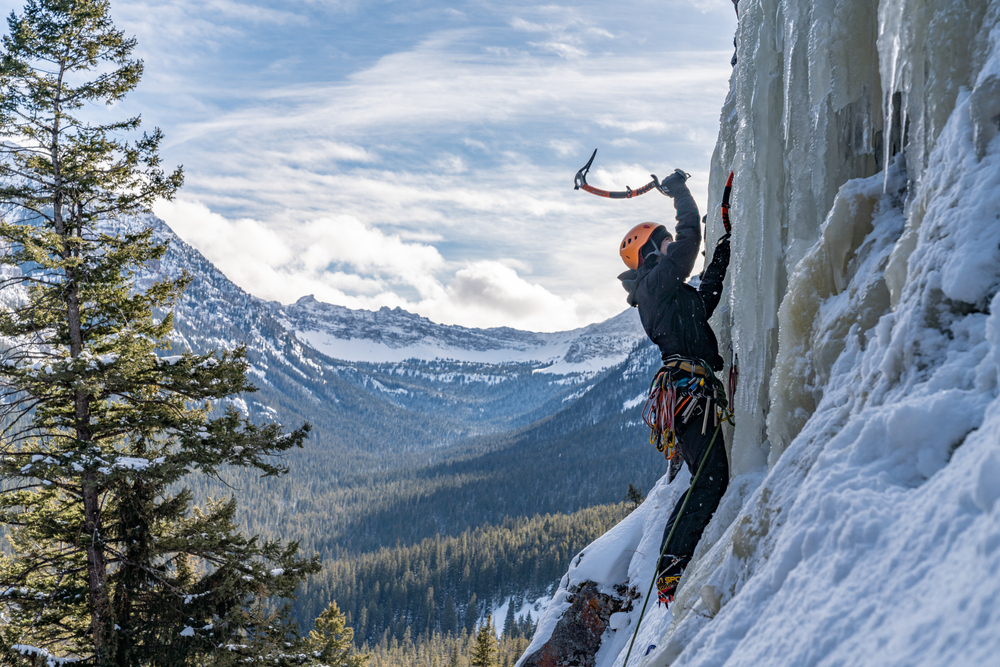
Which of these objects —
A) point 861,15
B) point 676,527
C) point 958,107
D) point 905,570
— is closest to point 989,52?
point 958,107

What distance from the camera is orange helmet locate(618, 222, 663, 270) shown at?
635 cm

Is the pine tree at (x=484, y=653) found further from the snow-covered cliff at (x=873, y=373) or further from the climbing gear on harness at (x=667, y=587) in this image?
the snow-covered cliff at (x=873, y=373)

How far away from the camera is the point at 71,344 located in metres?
8.46

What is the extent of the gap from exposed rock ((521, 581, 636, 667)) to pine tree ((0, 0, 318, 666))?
3949 millimetres

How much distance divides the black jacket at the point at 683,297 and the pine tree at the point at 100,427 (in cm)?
597

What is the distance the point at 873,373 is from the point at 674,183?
373 cm

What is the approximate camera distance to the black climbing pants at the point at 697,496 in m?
5.64

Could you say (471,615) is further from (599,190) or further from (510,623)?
(599,190)

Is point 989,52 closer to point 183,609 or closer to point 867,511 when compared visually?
point 867,511

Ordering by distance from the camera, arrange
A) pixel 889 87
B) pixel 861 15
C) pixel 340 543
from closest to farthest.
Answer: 1. pixel 889 87
2. pixel 861 15
3. pixel 340 543

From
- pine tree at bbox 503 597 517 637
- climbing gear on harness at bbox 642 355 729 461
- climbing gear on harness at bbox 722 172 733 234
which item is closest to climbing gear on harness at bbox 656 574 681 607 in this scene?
climbing gear on harness at bbox 642 355 729 461

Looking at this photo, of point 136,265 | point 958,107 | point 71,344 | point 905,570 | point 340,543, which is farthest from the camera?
point 340,543

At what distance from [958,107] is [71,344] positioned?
9912 mm

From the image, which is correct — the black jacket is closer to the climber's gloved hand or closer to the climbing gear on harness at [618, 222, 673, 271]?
the climber's gloved hand
